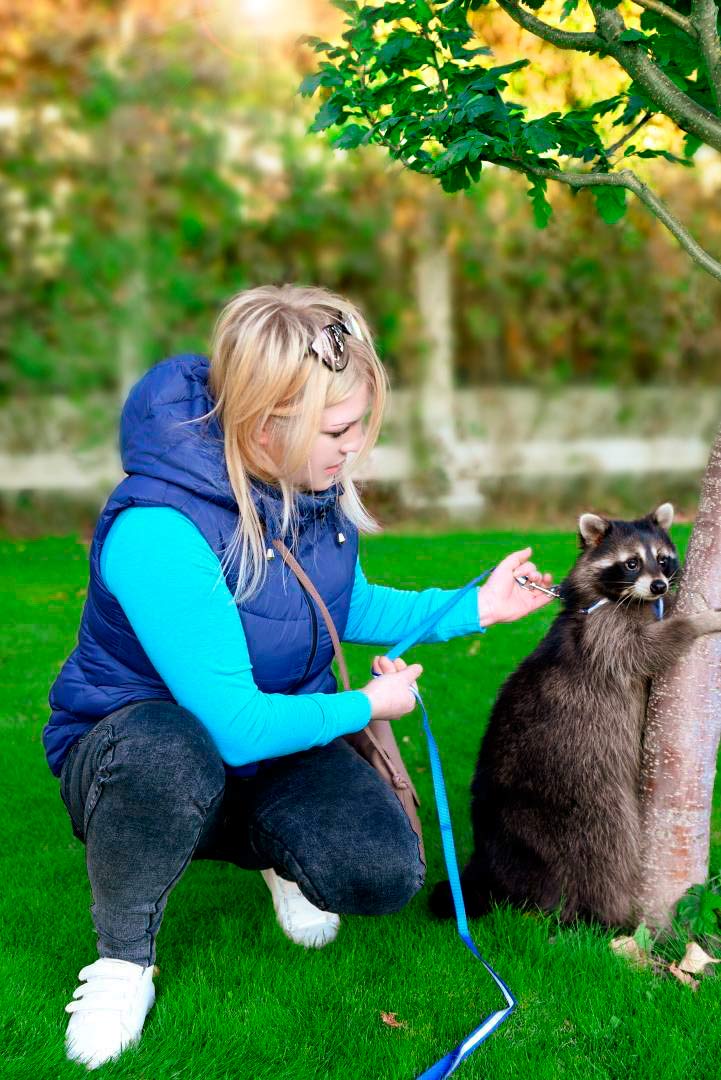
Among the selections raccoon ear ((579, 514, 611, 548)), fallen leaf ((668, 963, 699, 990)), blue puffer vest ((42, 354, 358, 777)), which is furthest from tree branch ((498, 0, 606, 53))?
fallen leaf ((668, 963, 699, 990))

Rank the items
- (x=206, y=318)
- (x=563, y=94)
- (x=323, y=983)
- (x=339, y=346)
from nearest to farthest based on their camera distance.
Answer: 1. (x=339, y=346)
2. (x=323, y=983)
3. (x=563, y=94)
4. (x=206, y=318)

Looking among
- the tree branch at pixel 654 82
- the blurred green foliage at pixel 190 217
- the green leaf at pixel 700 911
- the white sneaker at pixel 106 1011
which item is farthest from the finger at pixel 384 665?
Answer: the blurred green foliage at pixel 190 217

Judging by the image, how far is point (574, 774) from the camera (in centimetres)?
287

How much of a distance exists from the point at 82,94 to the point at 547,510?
5448mm

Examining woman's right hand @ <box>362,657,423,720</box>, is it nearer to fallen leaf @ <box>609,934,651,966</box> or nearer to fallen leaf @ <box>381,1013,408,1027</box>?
fallen leaf @ <box>381,1013,408,1027</box>

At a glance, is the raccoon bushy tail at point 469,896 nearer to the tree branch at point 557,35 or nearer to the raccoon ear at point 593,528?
the raccoon ear at point 593,528

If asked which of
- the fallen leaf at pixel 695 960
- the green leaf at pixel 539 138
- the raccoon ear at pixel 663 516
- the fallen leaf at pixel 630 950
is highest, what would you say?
the green leaf at pixel 539 138

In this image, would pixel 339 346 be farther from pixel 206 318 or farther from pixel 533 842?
pixel 206 318

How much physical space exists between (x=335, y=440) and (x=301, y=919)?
1.25 meters

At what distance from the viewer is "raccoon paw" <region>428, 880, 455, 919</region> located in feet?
9.61

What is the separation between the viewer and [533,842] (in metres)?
2.89

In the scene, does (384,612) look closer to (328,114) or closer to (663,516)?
(663,516)

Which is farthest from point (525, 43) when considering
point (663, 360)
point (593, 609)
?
point (593, 609)

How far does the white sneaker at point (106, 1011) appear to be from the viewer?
2.31 meters
